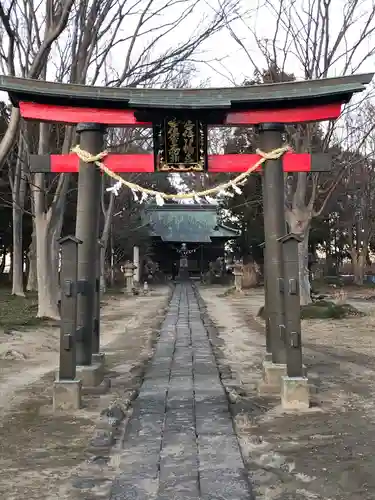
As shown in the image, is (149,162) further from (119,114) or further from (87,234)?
(87,234)

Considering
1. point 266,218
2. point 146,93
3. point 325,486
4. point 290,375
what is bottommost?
point 325,486

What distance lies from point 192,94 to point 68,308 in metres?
3.30

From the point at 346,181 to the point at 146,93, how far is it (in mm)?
25379

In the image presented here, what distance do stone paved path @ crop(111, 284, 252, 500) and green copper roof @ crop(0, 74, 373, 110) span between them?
150 inches

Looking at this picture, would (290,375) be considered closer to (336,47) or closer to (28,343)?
(28,343)

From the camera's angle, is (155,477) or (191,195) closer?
(155,477)

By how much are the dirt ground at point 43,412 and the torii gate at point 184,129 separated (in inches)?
35.3

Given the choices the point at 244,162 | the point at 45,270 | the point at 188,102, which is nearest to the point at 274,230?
the point at 244,162

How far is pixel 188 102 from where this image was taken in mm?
7152

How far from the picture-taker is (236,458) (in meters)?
4.72

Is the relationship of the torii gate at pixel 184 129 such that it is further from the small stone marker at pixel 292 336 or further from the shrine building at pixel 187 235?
the shrine building at pixel 187 235

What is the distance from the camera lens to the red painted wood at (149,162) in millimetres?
7594

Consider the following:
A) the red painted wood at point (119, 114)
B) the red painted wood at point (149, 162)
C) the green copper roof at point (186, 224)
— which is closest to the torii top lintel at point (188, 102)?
the red painted wood at point (119, 114)

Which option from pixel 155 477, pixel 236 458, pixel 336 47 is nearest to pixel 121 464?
pixel 155 477
